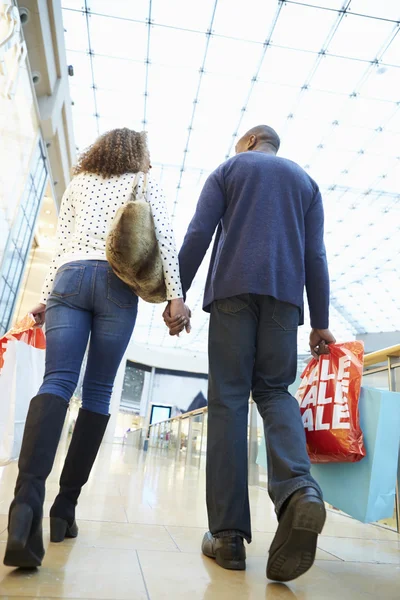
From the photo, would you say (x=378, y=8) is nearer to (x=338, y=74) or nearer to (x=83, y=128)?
(x=338, y=74)

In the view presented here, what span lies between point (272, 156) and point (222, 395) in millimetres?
1079

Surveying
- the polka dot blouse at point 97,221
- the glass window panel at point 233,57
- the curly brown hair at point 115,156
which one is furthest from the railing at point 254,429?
the glass window panel at point 233,57

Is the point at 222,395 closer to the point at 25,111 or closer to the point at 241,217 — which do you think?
the point at 241,217

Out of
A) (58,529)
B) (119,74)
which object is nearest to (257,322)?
(58,529)

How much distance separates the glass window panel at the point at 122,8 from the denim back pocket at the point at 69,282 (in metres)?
8.80

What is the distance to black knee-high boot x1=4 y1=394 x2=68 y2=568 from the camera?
1.15 meters

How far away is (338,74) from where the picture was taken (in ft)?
32.1

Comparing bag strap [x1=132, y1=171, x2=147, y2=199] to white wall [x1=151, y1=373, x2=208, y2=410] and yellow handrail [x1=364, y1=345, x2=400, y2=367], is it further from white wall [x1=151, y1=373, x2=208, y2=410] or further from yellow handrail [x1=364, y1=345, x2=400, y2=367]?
white wall [x1=151, y1=373, x2=208, y2=410]

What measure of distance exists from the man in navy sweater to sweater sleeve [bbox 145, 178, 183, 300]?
0.37ft

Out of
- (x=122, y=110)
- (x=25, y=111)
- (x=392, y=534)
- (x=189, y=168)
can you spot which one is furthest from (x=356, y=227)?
(x=392, y=534)

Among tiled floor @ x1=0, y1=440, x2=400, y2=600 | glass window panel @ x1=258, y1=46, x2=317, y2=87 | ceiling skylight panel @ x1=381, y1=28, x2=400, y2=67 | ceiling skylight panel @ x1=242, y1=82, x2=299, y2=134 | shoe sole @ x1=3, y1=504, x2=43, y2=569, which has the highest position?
ceiling skylight panel @ x1=381, y1=28, x2=400, y2=67

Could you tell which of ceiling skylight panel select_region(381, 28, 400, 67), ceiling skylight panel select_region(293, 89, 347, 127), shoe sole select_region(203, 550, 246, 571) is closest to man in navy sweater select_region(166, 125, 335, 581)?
shoe sole select_region(203, 550, 246, 571)

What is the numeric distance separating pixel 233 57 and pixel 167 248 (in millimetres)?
9280

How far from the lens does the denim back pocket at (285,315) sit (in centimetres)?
173
